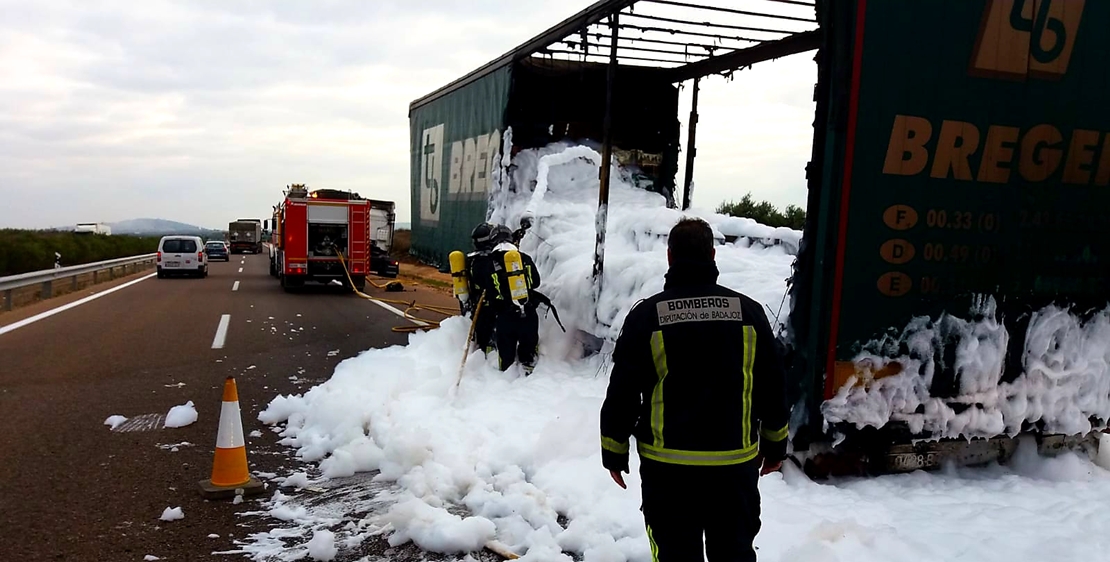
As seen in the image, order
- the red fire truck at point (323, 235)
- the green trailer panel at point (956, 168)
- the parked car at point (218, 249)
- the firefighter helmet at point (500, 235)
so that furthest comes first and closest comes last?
the parked car at point (218, 249) → the red fire truck at point (323, 235) → the firefighter helmet at point (500, 235) → the green trailer panel at point (956, 168)

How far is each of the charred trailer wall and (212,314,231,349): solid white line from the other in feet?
16.9

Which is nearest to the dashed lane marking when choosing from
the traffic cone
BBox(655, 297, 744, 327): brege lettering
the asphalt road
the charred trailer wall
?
Result: the asphalt road

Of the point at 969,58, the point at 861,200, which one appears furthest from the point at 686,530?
the point at 969,58

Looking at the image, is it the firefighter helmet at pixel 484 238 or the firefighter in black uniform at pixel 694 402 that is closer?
the firefighter in black uniform at pixel 694 402

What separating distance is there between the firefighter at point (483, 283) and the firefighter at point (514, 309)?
7cm

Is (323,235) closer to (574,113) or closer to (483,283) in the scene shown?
(574,113)

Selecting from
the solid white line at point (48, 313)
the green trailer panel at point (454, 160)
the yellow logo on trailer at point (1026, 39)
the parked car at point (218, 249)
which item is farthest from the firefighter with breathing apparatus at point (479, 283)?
the parked car at point (218, 249)

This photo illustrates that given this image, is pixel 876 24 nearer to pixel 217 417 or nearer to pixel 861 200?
pixel 861 200

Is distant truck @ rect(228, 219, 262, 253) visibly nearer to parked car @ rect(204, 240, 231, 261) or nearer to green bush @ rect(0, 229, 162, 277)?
green bush @ rect(0, 229, 162, 277)

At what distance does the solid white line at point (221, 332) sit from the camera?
36.6ft

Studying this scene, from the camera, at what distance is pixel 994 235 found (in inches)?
194

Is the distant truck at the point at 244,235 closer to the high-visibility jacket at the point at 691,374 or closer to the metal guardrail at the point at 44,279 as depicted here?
the metal guardrail at the point at 44,279

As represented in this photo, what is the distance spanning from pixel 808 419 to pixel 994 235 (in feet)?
5.54

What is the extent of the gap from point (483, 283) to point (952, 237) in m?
4.48
